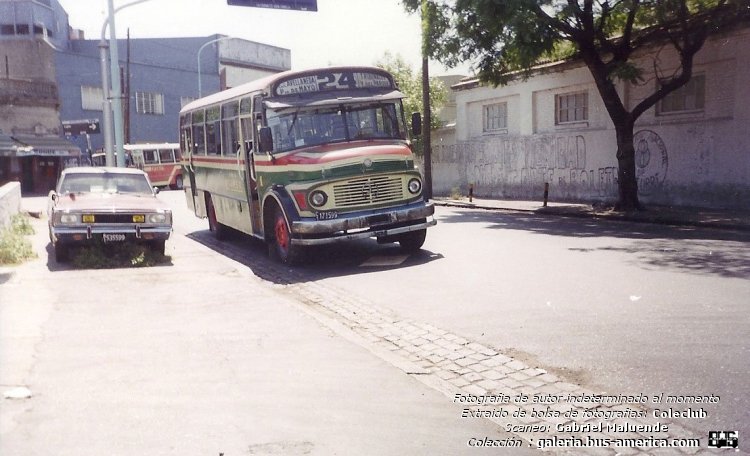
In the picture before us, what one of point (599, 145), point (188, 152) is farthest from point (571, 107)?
point (188, 152)

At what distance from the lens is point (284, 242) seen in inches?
420

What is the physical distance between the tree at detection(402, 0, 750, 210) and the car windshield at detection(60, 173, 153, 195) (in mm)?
8944

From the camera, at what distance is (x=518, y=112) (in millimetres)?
25453

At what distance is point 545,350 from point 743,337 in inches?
67.9

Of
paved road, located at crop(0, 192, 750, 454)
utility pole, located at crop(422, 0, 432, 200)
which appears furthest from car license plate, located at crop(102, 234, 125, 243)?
utility pole, located at crop(422, 0, 432, 200)

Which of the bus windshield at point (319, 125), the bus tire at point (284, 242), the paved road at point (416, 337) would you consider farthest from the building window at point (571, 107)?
the bus tire at point (284, 242)

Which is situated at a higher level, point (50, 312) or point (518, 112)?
point (518, 112)

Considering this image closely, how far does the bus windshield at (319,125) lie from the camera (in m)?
10.4

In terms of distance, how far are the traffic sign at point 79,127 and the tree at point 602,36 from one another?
2710 centimetres

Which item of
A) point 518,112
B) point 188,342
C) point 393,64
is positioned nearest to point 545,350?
point 188,342

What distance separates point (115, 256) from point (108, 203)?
2.97ft

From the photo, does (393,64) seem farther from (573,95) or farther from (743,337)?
(743,337)

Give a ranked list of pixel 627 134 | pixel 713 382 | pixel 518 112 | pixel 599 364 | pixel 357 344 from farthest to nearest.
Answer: pixel 518 112 < pixel 627 134 < pixel 357 344 < pixel 599 364 < pixel 713 382

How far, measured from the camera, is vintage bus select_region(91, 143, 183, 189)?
1561 inches
